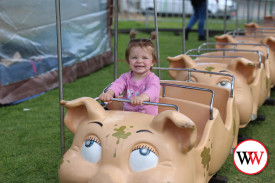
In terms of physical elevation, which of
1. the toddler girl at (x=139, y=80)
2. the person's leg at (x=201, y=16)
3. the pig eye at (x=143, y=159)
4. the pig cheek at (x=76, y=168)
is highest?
the person's leg at (x=201, y=16)

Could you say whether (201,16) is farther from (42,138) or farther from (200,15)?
(42,138)

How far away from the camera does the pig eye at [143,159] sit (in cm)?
124

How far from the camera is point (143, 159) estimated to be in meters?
1.24

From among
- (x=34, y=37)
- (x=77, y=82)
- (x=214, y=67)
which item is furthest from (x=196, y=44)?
(x=214, y=67)

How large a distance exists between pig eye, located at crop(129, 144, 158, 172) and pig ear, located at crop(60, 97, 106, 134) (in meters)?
0.23

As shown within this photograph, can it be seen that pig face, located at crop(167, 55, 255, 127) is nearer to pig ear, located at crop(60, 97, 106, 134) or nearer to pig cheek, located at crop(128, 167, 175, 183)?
pig ear, located at crop(60, 97, 106, 134)

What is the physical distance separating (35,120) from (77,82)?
4.04ft

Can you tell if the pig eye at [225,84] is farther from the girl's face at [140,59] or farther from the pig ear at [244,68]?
the girl's face at [140,59]

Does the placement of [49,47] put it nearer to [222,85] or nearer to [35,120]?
[35,120]

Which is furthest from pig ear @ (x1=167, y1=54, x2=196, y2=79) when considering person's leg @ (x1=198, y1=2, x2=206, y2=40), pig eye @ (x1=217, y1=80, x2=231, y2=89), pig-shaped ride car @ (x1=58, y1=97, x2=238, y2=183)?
person's leg @ (x1=198, y1=2, x2=206, y2=40)

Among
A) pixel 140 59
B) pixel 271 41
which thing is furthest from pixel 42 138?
pixel 271 41

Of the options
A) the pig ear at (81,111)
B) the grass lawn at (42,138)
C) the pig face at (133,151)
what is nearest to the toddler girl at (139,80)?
the pig ear at (81,111)

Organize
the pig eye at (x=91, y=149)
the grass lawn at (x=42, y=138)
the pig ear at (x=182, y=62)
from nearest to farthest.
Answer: the pig eye at (x=91, y=149), the grass lawn at (x=42, y=138), the pig ear at (x=182, y=62)

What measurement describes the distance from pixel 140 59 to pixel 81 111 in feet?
1.18
